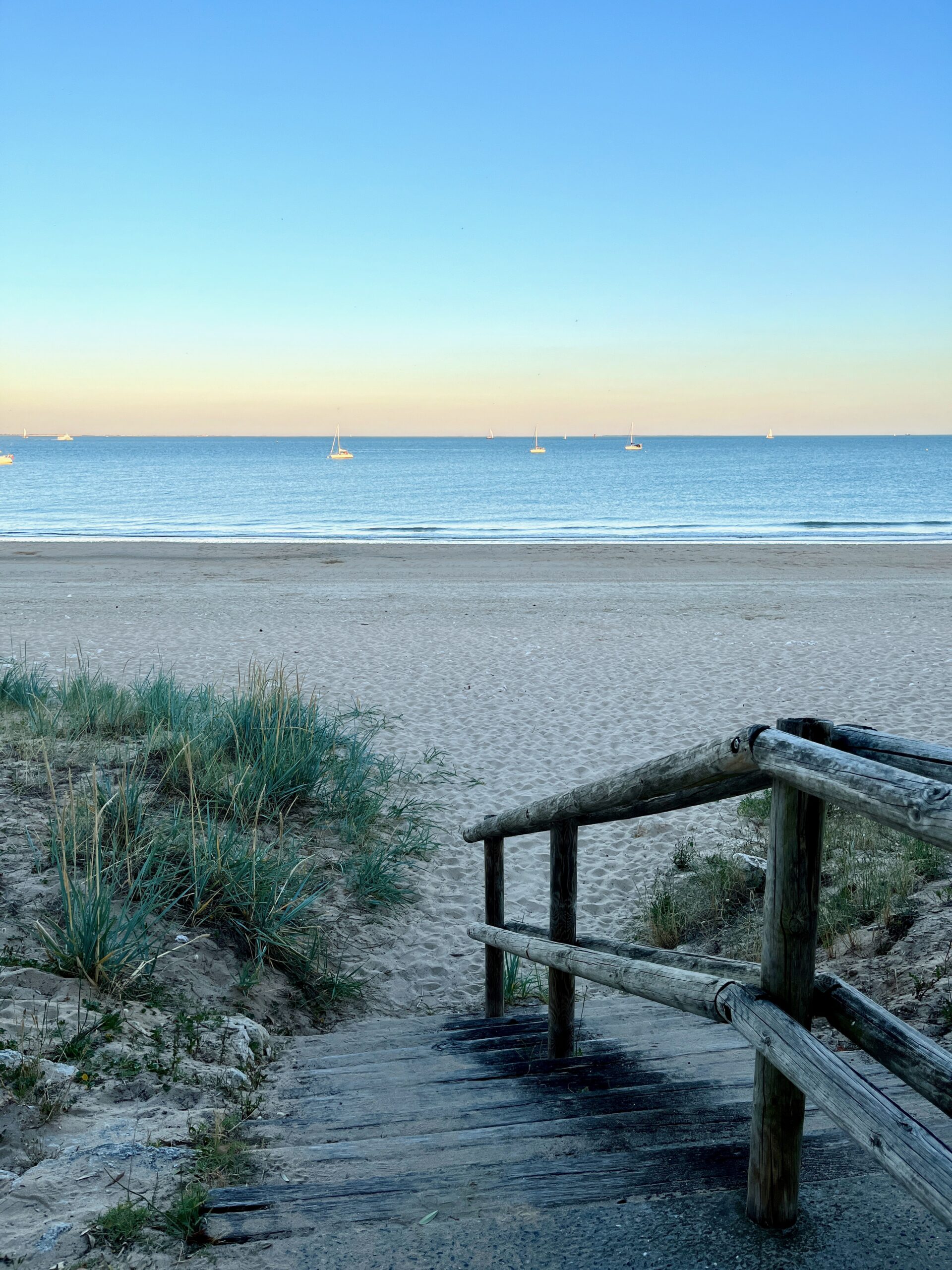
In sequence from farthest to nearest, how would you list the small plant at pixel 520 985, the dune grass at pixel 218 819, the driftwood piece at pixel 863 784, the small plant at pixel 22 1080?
the small plant at pixel 520 985 → the dune grass at pixel 218 819 → the small plant at pixel 22 1080 → the driftwood piece at pixel 863 784

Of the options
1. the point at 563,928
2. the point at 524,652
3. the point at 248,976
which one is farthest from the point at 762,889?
the point at 524,652

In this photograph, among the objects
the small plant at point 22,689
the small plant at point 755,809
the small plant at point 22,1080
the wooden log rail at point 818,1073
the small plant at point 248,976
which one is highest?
the wooden log rail at point 818,1073

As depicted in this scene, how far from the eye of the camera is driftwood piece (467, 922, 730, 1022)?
7.21 ft

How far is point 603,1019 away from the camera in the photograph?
12.5 feet

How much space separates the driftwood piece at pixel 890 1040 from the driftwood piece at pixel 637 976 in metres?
0.23

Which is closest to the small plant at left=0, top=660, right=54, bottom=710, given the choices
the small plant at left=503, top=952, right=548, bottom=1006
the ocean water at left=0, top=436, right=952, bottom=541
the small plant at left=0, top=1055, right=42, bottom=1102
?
the small plant at left=503, top=952, right=548, bottom=1006

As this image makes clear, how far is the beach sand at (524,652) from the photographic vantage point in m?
6.30

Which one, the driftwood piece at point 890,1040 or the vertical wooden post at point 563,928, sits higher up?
the driftwood piece at point 890,1040

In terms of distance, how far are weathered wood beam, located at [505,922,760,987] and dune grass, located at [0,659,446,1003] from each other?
1505 mm

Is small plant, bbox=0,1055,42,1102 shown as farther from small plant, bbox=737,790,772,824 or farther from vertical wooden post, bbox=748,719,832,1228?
small plant, bbox=737,790,772,824

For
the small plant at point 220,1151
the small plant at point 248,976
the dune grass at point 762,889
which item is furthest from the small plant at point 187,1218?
the dune grass at point 762,889

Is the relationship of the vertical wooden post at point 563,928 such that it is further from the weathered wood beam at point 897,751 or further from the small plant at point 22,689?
the small plant at point 22,689

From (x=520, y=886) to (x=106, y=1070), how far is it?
11.3ft

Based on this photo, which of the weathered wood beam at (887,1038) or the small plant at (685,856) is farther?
the small plant at (685,856)
